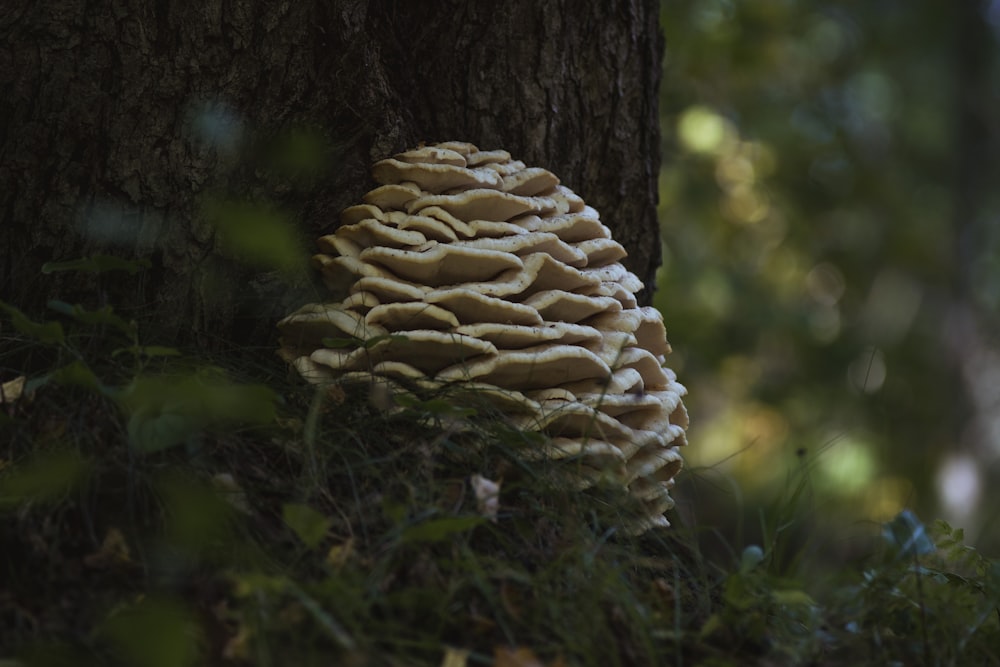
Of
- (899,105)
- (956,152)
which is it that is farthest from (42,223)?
(899,105)

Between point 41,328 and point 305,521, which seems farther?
point 41,328

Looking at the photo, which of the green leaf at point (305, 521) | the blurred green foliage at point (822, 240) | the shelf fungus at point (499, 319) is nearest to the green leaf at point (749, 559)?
the shelf fungus at point (499, 319)

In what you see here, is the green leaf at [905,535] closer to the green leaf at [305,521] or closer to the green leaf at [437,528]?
the green leaf at [437,528]

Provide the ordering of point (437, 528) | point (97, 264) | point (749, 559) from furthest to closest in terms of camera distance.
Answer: point (97, 264) → point (749, 559) → point (437, 528)

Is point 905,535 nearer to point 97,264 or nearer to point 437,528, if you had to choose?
point 437,528

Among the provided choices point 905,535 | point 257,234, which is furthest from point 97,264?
point 905,535

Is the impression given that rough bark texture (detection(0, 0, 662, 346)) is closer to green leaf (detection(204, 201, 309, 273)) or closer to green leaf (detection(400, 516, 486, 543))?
green leaf (detection(204, 201, 309, 273))
